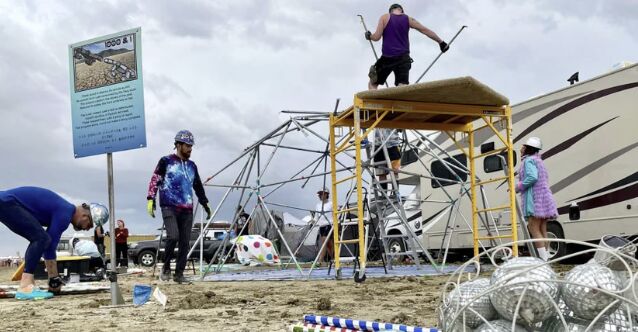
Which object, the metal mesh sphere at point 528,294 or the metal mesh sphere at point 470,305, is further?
the metal mesh sphere at point 470,305

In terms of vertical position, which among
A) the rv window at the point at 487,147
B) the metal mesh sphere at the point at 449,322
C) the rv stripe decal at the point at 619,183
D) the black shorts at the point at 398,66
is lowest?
the metal mesh sphere at the point at 449,322

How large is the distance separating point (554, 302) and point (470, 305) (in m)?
0.26

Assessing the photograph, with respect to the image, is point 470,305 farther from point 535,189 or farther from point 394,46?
point 535,189

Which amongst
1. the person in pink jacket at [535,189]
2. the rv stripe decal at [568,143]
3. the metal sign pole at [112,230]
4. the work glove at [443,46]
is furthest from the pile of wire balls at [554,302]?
the rv stripe decal at [568,143]

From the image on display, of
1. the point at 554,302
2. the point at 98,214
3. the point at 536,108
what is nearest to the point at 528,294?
the point at 554,302

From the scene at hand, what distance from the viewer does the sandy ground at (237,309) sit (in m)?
3.65

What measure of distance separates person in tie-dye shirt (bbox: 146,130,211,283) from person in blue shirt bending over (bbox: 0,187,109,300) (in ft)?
3.31

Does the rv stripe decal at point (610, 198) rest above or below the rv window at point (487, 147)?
below

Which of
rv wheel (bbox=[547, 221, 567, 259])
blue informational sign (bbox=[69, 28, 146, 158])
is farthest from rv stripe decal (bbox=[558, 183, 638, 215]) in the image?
blue informational sign (bbox=[69, 28, 146, 158])

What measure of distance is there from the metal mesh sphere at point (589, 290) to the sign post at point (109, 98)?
3762mm

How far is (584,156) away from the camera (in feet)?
31.0

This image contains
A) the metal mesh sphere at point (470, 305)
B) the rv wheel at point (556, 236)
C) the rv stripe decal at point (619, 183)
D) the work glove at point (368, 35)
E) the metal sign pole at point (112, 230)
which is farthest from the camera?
the rv wheel at point (556, 236)

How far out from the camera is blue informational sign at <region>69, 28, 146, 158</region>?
5.09 m

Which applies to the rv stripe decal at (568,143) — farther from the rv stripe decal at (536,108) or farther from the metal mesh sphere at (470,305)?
the metal mesh sphere at (470,305)
